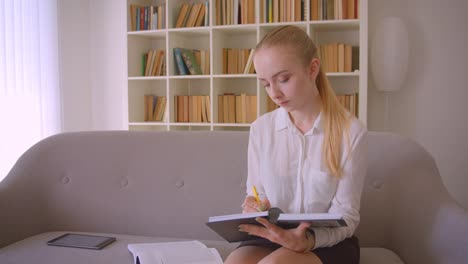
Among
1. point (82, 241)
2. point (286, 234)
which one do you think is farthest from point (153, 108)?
point (286, 234)

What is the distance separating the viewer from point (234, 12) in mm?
3793

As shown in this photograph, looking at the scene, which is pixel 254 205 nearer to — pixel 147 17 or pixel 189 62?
pixel 189 62

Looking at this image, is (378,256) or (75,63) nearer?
(378,256)

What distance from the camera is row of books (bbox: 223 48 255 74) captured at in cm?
392

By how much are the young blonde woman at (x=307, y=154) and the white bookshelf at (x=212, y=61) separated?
2166 millimetres

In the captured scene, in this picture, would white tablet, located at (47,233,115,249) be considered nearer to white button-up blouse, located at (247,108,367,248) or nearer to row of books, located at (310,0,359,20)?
white button-up blouse, located at (247,108,367,248)

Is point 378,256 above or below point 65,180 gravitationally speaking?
below

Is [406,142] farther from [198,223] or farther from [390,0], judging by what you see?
[390,0]

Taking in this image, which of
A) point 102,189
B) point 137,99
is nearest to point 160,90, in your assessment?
point 137,99

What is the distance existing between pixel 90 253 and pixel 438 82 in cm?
Answer: 314

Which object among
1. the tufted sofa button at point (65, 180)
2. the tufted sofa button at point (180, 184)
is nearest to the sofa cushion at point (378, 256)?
the tufted sofa button at point (180, 184)

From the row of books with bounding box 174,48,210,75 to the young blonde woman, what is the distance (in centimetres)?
260

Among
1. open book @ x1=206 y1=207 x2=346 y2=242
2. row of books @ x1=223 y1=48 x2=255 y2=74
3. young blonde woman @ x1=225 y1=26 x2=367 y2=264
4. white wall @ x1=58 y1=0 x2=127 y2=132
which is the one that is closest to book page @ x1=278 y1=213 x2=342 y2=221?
open book @ x1=206 y1=207 x2=346 y2=242

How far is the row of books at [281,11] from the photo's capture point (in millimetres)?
3596
